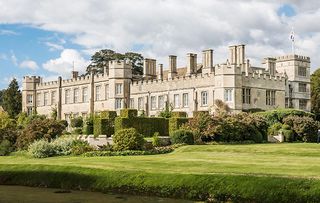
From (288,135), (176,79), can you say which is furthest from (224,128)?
(176,79)

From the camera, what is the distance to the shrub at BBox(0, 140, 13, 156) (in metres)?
32.0

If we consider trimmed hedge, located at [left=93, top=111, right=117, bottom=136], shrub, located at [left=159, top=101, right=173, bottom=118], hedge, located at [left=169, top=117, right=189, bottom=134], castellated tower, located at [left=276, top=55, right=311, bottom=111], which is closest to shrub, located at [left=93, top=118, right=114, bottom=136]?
trimmed hedge, located at [left=93, top=111, right=117, bottom=136]

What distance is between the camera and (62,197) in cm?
1616

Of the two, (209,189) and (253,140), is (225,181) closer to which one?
(209,189)

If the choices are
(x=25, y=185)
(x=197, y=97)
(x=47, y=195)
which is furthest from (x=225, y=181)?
(x=197, y=97)

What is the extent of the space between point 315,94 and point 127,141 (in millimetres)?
39674

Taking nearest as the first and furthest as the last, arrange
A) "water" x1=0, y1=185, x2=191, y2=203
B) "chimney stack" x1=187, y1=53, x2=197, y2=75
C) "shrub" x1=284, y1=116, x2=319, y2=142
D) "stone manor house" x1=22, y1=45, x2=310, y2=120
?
1. "water" x1=0, y1=185, x2=191, y2=203
2. "shrub" x1=284, y1=116, x2=319, y2=142
3. "stone manor house" x1=22, y1=45, x2=310, y2=120
4. "chimney stack" x1=187, y1=53, x2=197, y2=75

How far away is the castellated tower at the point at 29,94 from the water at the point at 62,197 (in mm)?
51248

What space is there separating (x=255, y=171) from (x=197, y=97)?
1204 inches

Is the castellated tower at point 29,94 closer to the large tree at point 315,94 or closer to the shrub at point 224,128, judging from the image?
the large tree at point 315,94

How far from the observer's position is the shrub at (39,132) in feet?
107

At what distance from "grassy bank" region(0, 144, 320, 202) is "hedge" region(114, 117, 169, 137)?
12042mm

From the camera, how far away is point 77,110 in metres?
61.4

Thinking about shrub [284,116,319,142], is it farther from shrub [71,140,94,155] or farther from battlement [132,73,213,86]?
shrub [71,140,94,155]
